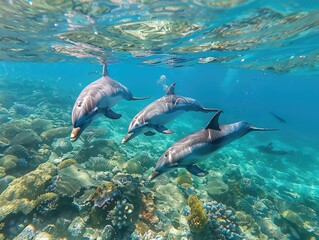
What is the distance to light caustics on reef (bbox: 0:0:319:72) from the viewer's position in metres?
10.9

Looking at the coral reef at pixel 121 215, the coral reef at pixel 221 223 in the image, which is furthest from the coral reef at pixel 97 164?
the coral reef at pixel 221 223

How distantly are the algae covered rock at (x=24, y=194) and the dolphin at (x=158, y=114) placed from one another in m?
3.54

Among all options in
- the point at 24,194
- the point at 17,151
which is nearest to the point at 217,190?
the point at 24,194

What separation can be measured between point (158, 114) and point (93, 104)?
7.06 feet

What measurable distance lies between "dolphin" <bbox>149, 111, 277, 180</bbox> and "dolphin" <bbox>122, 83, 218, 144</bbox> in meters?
1.03

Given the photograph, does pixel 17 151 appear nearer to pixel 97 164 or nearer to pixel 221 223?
pixel 97 164

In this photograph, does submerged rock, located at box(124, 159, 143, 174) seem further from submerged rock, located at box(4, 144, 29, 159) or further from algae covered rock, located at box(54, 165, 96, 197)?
submerged rock, located at box(4, 144, 29, 159)

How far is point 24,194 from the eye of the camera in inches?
270

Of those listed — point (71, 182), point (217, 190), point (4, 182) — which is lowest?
point (217, 190)

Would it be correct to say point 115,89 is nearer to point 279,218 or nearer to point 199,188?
point 199,188

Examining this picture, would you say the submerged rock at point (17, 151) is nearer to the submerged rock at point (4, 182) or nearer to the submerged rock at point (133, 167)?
the submerged rock at point (4, 182)

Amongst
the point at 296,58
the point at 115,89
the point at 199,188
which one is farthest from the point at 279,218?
the point at 296,58

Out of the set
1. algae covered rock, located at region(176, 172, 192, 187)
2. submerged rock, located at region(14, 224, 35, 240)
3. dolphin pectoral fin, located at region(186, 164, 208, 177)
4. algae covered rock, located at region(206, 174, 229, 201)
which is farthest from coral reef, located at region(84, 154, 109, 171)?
dolphin pectoral fin, located at region(186, 164, 208, 177)

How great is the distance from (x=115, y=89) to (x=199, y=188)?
6.29 metres
